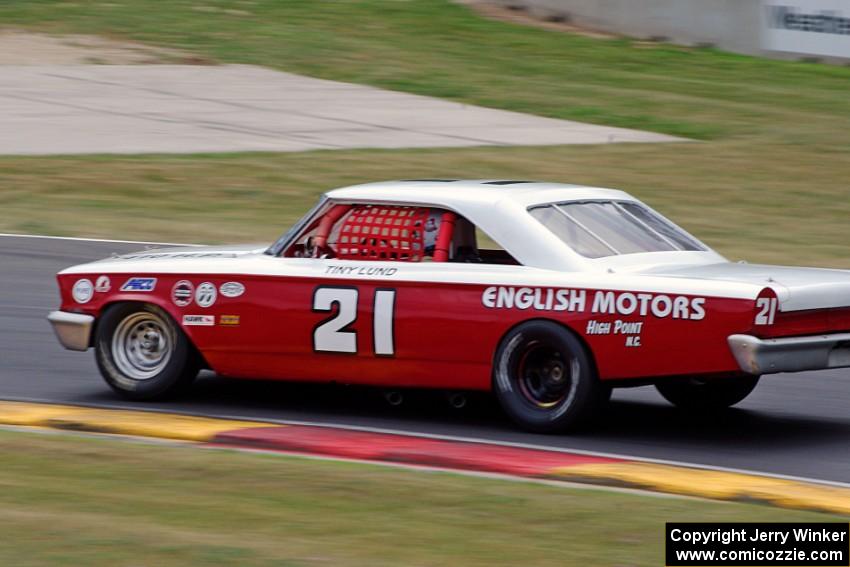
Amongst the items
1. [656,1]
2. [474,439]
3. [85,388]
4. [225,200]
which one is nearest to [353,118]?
[225,200]

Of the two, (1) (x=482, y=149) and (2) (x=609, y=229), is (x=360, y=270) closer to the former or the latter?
(2) (x=609, y=229)

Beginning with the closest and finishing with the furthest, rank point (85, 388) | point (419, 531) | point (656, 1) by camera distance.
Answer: point (419, 531) < point (85, 388) < point (656, 1)

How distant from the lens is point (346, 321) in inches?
348

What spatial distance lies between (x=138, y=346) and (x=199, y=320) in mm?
552

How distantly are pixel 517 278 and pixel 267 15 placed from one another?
2607 cm

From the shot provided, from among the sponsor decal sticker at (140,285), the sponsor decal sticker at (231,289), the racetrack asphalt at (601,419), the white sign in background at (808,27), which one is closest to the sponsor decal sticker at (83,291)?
the sponsor decal sticker at (140,285)

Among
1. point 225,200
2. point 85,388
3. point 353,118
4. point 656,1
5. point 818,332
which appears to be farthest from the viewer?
point 656,1

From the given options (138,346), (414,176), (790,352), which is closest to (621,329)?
(790,352)

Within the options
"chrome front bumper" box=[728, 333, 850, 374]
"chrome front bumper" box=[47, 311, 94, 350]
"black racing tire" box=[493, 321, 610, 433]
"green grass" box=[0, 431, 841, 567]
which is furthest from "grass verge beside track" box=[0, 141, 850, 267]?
"green grass" box=[0, 431, 841, 567]

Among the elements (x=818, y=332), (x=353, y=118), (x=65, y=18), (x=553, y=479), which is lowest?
(x=553, y=479)

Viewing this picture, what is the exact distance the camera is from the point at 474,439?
8.41m

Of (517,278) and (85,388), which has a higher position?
(517,278)

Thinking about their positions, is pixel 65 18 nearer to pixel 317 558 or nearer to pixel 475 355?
pixel 475 355

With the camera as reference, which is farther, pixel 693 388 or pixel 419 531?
pixel 693 388
